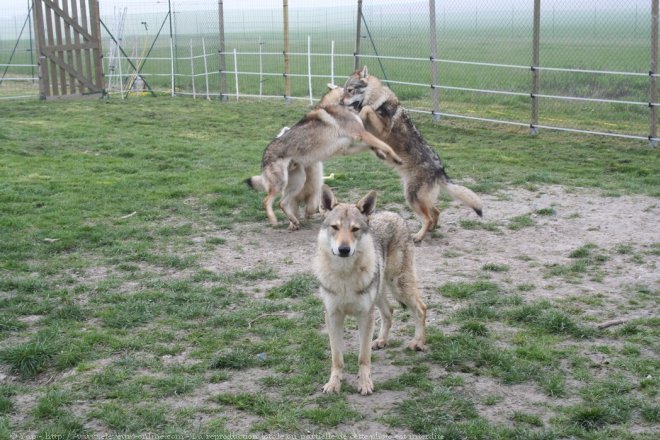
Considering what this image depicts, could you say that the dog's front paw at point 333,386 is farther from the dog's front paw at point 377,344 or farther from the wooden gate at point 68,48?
the wooden gate at point 68,48

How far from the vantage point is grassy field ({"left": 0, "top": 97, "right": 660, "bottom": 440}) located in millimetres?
4262

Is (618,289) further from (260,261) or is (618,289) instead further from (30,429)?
(30,429)

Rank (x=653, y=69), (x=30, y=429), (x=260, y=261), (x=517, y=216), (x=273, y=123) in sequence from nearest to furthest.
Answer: (x=30, y=429) → (x=260, y=261) → (x=517, y=216) → (x=653, y=69) → (x=273, y=123)

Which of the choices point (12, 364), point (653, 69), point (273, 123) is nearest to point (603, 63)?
point (653, 69)

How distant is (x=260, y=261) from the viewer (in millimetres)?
7336

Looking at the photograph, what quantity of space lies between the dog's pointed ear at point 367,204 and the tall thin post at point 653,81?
31.9 ft

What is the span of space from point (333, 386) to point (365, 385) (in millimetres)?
201

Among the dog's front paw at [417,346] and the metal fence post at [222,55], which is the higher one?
the metal fence post at [222,55]

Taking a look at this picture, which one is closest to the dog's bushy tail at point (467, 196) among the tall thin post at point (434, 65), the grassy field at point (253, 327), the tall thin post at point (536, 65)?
the grassy field at point (253, 327)

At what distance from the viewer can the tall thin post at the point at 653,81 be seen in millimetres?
12875

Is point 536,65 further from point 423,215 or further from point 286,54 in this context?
point 423,215

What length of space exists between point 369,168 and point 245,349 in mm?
6718

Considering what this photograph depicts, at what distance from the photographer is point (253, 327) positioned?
564cm

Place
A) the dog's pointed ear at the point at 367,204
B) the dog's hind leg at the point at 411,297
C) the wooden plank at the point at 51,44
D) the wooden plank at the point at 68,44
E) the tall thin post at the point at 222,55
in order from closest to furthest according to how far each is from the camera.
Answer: the dog's pointed ear at the point at 367,204
the dog's hind leg at the point at 411,297
the wooden plank at the point at 51,44
the wooden plank at the point at 68,44
the tall thin post at the point at 222,55
